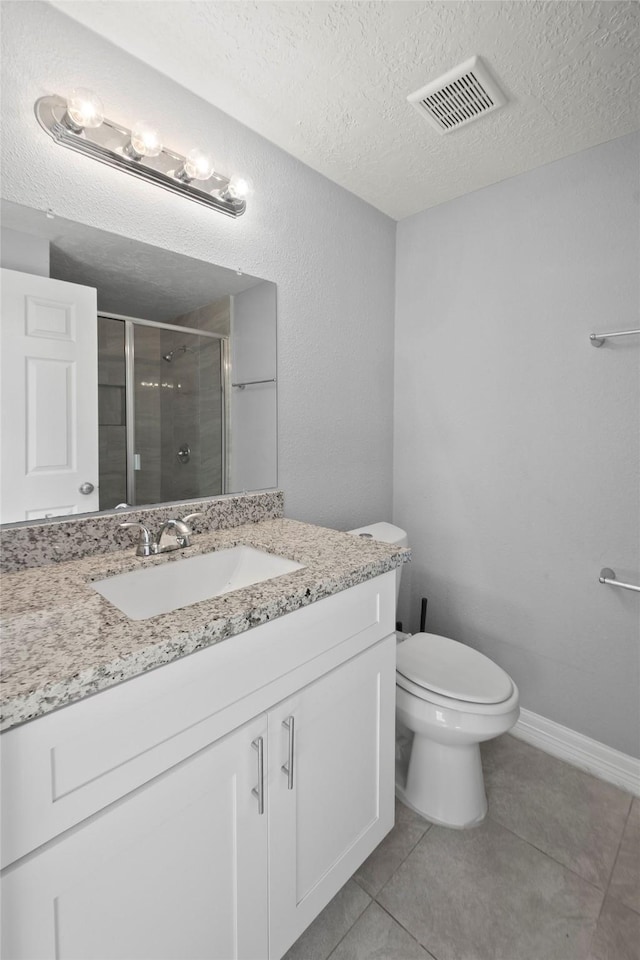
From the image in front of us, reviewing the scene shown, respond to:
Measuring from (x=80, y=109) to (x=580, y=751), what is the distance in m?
2.58

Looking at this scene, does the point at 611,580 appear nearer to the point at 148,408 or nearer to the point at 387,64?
the point at 148,408

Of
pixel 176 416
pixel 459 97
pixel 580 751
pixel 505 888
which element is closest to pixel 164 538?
pixel 176 416

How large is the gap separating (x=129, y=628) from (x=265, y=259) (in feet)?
4.39

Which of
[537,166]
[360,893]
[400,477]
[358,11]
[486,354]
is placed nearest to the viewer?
[358,11]

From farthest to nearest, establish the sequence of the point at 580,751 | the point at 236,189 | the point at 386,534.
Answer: the point at 386,534, the point at 580,751, the point at 236,189

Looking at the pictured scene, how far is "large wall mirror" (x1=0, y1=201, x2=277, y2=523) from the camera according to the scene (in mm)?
1068

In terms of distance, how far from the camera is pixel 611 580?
157 cm

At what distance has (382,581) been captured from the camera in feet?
3.89

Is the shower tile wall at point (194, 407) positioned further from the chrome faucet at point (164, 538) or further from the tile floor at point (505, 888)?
the tile floor at point (505, 888)

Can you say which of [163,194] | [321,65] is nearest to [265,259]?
[163,194]

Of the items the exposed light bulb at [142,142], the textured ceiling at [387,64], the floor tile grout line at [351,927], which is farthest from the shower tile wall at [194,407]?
the floor tile grout line at [351,927]

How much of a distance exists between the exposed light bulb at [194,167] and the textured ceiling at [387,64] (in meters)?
0.13

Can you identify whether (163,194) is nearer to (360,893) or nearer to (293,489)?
(293,489)

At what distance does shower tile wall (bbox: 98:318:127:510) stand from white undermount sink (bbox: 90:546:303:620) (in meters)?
0.25
